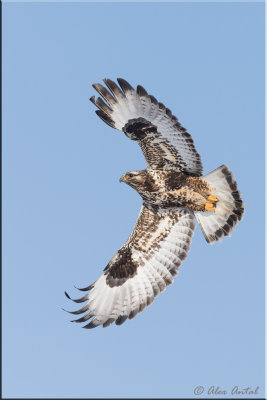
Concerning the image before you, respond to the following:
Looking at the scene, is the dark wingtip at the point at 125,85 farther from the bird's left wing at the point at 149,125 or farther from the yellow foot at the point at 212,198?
the yellow foot at the point at 212,198

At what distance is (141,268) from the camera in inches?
440

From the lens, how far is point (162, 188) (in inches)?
411

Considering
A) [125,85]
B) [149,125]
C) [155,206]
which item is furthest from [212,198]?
[125,85]

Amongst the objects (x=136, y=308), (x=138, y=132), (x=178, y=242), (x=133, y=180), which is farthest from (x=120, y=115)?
(x=136, y=308)

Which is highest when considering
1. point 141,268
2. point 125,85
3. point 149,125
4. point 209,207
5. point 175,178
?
point 125,85

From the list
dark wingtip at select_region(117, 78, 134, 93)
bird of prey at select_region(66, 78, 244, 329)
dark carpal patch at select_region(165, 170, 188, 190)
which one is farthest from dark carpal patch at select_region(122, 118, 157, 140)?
dark carpal patch at select_region(165, 170, 188, 190)

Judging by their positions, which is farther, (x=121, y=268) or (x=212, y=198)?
(x=121, y=268)

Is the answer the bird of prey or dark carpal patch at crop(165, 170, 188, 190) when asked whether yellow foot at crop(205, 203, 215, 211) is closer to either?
the bird of prey

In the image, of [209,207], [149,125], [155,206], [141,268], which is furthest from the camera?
[141,268]

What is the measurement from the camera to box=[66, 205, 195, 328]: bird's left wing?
10781 millimetres

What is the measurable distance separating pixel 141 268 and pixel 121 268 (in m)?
0.36

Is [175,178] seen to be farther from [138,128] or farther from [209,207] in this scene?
[138,128]

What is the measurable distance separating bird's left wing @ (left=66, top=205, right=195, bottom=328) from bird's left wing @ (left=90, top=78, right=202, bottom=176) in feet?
3.49

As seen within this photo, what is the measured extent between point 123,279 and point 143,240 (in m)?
0.78
